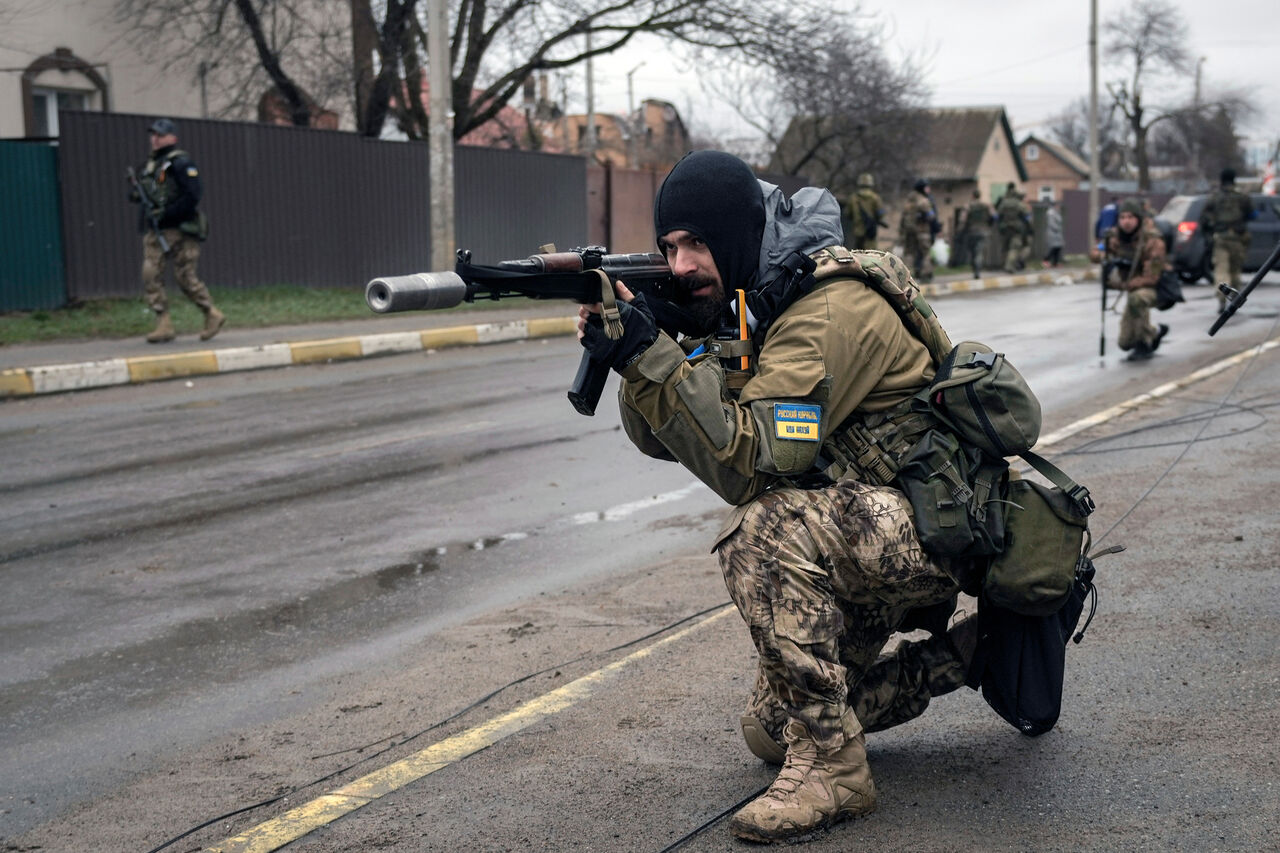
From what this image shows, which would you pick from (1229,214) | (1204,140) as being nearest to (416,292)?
(1229,214)

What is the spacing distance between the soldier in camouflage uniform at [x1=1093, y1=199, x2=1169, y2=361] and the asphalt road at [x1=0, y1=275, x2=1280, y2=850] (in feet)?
9.57

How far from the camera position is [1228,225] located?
52.3ft

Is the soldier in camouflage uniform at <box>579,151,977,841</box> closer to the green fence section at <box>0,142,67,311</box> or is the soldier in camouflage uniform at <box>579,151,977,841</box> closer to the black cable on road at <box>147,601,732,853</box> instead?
the black cable on road at <box>147,601,732,853</box>

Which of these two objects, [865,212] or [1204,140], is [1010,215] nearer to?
[865,212]

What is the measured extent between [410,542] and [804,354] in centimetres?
336

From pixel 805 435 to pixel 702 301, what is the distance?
1.61 feet

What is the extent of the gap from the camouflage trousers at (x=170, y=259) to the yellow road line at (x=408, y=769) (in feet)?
31.2

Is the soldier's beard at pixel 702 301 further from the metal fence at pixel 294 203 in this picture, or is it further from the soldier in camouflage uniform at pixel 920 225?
the soldier in camouflage uniform at pixel 920 225

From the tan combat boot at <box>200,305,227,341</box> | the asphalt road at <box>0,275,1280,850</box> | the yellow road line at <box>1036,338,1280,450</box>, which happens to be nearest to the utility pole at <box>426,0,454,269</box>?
the tan combat boot at <box>200,305,227,341</box>

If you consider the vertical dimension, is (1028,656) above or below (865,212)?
below

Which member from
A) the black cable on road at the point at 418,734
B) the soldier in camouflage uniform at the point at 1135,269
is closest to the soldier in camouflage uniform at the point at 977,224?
the soldier in camouflage uniform at the point at 1135,269

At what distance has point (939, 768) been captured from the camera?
9.76 feet

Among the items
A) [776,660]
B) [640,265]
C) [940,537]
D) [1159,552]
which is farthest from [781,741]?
[1159,552]

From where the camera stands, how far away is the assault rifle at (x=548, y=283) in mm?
2430
